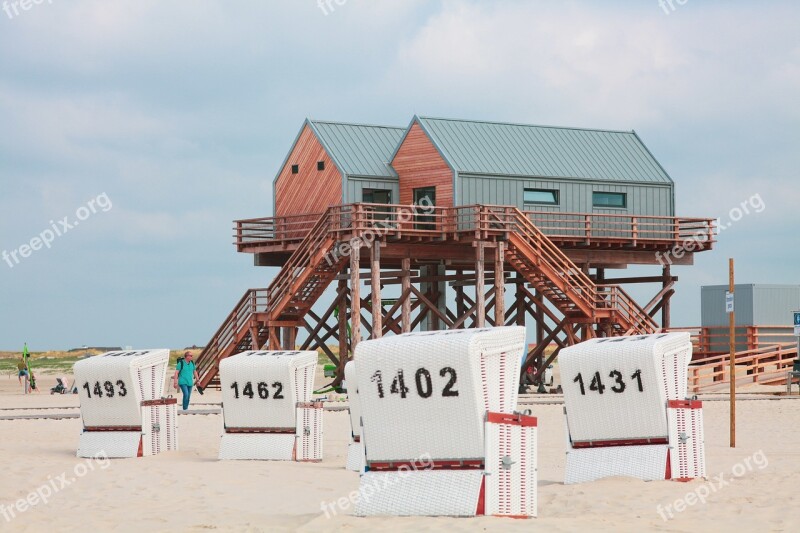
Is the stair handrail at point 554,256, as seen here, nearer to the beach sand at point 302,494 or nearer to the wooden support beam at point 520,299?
the wooden support beam at point 520,299

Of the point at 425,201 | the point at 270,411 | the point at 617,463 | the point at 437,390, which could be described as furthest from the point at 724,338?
the point at 437,390

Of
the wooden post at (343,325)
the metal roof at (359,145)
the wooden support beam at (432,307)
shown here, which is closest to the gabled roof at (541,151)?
the metal roof at (359,145)

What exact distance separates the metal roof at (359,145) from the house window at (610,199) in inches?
253

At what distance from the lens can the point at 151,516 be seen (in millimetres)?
14023

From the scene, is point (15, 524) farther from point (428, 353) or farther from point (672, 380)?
point (672, 380)

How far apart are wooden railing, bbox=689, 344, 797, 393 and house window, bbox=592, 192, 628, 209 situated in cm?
553

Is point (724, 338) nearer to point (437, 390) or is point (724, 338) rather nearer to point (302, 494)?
point (302, 494)

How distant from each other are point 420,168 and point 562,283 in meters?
5.88

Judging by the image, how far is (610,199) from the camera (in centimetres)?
4178

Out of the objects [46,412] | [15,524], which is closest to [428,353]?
[15,524]

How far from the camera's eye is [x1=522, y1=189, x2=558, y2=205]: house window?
40234mm

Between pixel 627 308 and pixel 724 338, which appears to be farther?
pixel 724 338

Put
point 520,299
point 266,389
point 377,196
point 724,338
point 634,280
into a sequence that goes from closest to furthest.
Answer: point 266,389
point 377,196
point 520,299
point 634,280
point 724,338

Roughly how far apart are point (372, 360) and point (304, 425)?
7.83m
